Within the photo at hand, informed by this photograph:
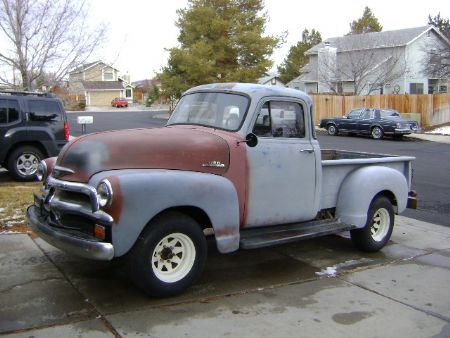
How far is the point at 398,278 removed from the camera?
19.0 ft

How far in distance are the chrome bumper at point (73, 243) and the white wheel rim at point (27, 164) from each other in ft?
21.5

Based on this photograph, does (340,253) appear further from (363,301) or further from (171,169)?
(171,169)

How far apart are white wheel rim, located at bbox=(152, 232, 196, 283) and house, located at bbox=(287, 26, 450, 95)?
3777cm

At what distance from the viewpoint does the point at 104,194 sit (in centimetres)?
435

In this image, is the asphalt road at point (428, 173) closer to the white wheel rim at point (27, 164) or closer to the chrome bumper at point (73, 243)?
the chrome bumper at point (73, 243)

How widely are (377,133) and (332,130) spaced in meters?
3.10

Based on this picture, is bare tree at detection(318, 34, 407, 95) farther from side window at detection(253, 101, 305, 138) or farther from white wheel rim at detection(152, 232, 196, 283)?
white wheel rim at detection(152, 232, 196, 283)

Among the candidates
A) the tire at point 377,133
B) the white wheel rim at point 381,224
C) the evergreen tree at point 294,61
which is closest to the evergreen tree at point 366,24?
the evergreen tree at point 294,61

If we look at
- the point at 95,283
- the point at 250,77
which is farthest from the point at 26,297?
the point at 250,77

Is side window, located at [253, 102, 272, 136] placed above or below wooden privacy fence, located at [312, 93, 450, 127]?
below

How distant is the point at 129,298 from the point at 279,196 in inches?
76.3

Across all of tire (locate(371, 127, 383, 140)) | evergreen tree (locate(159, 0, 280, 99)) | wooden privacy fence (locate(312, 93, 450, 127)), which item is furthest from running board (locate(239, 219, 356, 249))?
evergreen tree (locate(159, 0, 280, 99))

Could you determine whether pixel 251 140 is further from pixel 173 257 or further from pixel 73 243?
pixel 73 243

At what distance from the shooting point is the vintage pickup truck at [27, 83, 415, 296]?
4.48 meters
